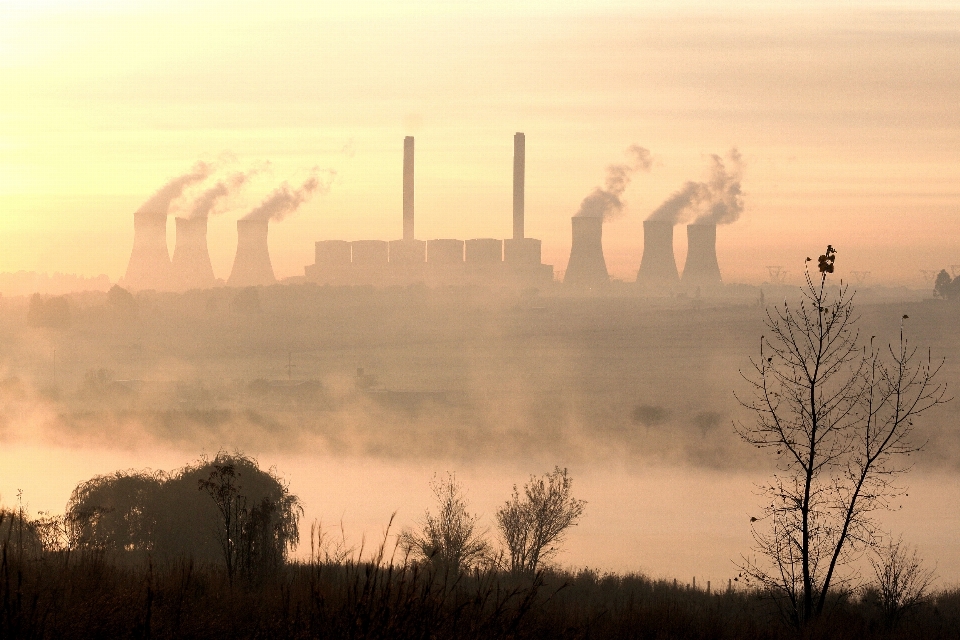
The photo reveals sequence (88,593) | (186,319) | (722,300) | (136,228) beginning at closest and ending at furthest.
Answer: (88,593) → (136,228) → (186,319) → (722,300)

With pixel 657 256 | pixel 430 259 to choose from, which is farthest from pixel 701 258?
pixel 430 259

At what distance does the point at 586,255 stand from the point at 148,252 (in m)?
37.6

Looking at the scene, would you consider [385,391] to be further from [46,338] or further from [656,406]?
[46,338]

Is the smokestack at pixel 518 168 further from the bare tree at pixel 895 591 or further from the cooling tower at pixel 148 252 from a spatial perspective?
the bare tree at pixel 895 591

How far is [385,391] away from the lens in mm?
74688

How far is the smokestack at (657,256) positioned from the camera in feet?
311

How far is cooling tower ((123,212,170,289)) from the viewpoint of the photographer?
263 feet

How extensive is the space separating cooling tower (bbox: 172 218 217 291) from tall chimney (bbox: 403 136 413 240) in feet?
60.4

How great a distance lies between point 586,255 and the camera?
95.6 m

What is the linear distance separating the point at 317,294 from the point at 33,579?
304ft

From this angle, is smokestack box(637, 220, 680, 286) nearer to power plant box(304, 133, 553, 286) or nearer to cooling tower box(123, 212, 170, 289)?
power plant box(304, 133, 553, 286)

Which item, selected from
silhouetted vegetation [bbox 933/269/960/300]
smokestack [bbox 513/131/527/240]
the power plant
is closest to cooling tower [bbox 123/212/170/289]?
the power plant

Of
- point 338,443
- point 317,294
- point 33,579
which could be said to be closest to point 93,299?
point 317,294

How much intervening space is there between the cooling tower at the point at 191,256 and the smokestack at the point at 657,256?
37.9 meters
